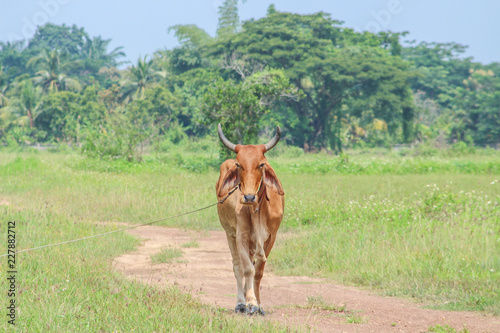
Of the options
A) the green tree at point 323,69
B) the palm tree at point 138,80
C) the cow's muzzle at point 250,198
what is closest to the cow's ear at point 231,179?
the cow's muzzle at point 250,198

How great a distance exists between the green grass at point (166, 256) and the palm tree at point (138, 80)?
125ft

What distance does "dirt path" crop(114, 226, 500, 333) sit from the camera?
16.4 ft

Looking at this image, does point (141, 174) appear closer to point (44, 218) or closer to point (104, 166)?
point (104, 166)

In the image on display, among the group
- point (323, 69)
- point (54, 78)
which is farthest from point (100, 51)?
point (323, 69)

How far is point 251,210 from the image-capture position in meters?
4.97

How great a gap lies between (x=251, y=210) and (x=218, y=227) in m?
6.41

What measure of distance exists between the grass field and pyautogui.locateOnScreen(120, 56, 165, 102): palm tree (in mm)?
32238

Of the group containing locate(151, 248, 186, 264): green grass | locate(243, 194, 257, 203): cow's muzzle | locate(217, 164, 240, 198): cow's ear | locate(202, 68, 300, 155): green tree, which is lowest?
locate(151, 248, 186, 264): green grass

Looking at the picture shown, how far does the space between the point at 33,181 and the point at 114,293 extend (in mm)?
11627

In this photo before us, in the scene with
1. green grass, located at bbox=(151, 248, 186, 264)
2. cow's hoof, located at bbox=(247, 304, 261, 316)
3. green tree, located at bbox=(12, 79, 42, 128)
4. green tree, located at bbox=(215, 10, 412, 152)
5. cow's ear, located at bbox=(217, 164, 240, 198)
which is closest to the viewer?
cow's hoof, located at bbox=(247, 304, 261, 316)

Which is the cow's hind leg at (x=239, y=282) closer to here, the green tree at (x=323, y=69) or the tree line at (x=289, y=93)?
the tree line at (x=289, y=93)

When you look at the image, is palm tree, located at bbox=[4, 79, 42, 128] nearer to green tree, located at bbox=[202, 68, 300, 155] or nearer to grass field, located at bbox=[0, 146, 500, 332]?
green tree, located at bbox=[202, 68, 300, 155]

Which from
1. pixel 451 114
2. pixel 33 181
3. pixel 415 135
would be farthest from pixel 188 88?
pixel 33 181

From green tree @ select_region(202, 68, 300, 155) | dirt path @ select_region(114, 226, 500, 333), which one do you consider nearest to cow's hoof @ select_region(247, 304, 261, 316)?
dirt path @ select_region(114, 226, 500, 333)
